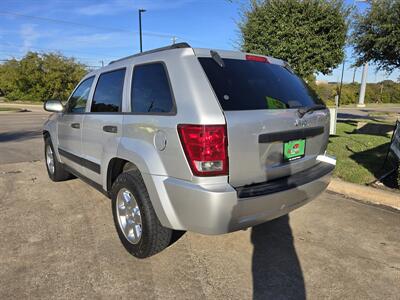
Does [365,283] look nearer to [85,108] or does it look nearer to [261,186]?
[261,186]

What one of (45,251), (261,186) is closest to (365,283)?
(261,186)

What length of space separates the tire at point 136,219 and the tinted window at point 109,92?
83cm

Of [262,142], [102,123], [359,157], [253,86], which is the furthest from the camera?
[359,157]

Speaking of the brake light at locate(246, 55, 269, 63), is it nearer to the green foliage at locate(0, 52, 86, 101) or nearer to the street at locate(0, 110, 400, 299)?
the street at locate(0, 110, 400, 299)

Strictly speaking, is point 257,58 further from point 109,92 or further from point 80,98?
point 80,98

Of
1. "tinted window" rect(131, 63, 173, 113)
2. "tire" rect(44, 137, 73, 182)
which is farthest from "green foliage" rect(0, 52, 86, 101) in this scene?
"tinted window" rect(131, 63, 173, 113)

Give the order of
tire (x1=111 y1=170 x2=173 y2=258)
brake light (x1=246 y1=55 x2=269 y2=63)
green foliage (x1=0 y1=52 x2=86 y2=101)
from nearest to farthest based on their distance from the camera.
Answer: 1. tire (x1=111 y1=170 x2=173 y2=258)
2. brake light (x1=246 y1=55 x2=269 y2=63)
3. green foliage (x1=0 y1=52 x2=86 y2=101)

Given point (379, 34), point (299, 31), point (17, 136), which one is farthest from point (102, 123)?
point (379, 34)

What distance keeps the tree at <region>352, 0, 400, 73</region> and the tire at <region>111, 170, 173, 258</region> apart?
11.3 metres

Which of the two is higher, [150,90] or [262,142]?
[150,90]

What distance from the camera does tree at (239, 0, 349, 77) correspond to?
33.6ft

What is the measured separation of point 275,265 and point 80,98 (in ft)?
10.7

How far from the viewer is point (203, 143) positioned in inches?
97.5

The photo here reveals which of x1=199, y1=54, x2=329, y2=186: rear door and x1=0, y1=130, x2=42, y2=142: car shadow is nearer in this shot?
x1=199, y1=54, x2=329, y2=186: rear door
